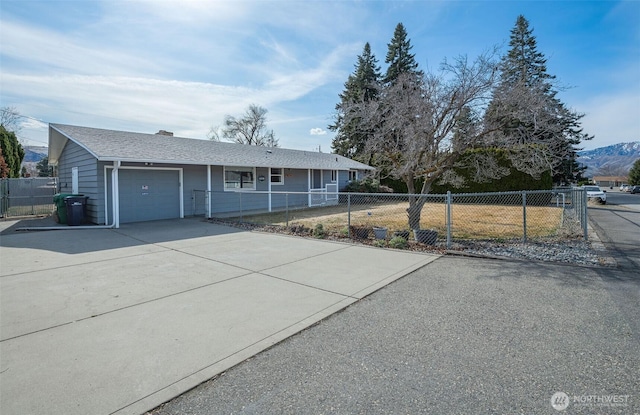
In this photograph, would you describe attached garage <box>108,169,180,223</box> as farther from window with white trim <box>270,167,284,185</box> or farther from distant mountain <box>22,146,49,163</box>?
distant mountain <box>22,146,49,163</box>

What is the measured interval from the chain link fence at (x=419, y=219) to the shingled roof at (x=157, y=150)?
176cm

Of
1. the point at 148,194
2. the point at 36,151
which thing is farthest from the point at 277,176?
the point at 36,151

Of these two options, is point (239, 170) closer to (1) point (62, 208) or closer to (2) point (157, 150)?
(2) point (157, 150)

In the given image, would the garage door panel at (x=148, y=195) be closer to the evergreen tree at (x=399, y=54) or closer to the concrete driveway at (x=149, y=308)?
the concrete driveway at (x=149, y=308)

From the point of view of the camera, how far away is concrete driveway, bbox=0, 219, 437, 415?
2.54 m

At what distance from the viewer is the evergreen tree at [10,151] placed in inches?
935

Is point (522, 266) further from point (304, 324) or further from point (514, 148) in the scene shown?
point (304, 324)

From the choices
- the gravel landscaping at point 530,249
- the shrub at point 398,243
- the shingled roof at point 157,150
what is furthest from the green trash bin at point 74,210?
the shrub at point 398,243

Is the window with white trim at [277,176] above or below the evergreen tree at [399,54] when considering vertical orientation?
below

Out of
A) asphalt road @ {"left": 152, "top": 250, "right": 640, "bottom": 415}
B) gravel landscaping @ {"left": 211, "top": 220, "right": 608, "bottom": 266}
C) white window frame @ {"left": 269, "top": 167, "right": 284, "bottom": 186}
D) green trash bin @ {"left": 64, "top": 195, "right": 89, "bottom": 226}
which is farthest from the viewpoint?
white window frame @ {"left": 269, "top": 167, "right": 284, "bottom": 186}

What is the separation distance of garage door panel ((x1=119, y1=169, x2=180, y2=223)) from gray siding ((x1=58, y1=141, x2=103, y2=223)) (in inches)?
31.2

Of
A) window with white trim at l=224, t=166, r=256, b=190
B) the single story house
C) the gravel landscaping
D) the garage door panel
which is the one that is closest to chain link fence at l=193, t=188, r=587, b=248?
the single story house

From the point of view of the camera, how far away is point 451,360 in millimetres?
2861

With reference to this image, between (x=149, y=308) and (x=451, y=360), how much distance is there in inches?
140
